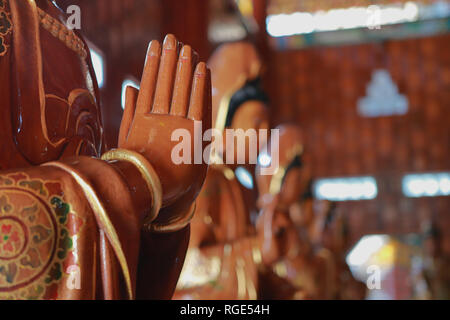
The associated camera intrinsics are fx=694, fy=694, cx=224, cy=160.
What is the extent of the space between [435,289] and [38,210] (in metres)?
5.31

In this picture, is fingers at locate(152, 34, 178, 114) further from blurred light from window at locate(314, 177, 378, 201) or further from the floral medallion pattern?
blurred light from window at locate(314, 177, 378, 201)

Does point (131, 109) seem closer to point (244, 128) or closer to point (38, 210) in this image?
point (38, 210)

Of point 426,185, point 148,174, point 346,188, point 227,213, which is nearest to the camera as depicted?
point 148,174

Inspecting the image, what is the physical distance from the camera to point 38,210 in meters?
0.66

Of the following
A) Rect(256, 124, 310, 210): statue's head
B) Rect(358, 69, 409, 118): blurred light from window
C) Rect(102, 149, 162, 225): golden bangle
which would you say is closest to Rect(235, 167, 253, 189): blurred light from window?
Rect(256, 124, 310, 210): statue's head

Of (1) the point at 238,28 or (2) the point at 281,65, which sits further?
(2) the point at 281,65

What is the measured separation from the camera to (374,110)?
654cm

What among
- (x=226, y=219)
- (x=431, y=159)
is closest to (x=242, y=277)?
(x=226, y=219)

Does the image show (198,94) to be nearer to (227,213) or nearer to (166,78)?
(166,78)

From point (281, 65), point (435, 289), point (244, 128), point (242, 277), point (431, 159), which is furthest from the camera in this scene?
point (281, 65)

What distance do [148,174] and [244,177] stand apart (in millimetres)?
942


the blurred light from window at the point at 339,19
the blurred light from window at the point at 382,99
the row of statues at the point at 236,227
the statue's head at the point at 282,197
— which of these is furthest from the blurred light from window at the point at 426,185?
the row of statues at the point at 236,227

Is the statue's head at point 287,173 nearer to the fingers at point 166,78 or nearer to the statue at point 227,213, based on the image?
the statue at point 227,213

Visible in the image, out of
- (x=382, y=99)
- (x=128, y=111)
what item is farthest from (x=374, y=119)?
(x=128, y=111)
